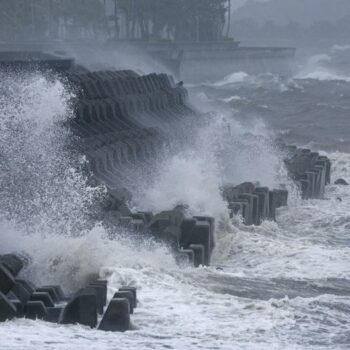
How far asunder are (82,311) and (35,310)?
0.48 m

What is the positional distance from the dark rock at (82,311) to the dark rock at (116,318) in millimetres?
125

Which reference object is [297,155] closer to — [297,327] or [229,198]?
[229,198]

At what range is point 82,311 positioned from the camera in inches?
410

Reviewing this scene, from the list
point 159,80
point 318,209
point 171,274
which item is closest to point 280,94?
point 159,80

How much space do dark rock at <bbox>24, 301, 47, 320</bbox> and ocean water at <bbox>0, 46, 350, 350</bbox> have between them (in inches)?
11.6

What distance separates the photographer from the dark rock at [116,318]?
10.3m

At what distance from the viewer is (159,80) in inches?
1243

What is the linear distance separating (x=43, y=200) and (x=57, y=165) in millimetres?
1729

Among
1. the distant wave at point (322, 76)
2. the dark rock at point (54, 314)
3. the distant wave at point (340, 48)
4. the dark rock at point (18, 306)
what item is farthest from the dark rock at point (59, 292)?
the distant wave at point (340, 48)

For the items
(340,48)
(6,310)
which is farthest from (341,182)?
(340,48)

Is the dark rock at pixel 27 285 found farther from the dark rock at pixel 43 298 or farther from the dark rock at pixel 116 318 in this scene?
the dark rock at pixel 116 318

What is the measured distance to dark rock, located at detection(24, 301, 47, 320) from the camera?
34.5ft

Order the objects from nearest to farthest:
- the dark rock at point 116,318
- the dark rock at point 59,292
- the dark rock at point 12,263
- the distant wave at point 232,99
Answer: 1. the dark rock at point 116,318
2. the dark rock at point 59,292
3. the dark rock at point 12,263
4. the distant wave at point 232,99

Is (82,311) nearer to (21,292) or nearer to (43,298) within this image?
(43,298)
